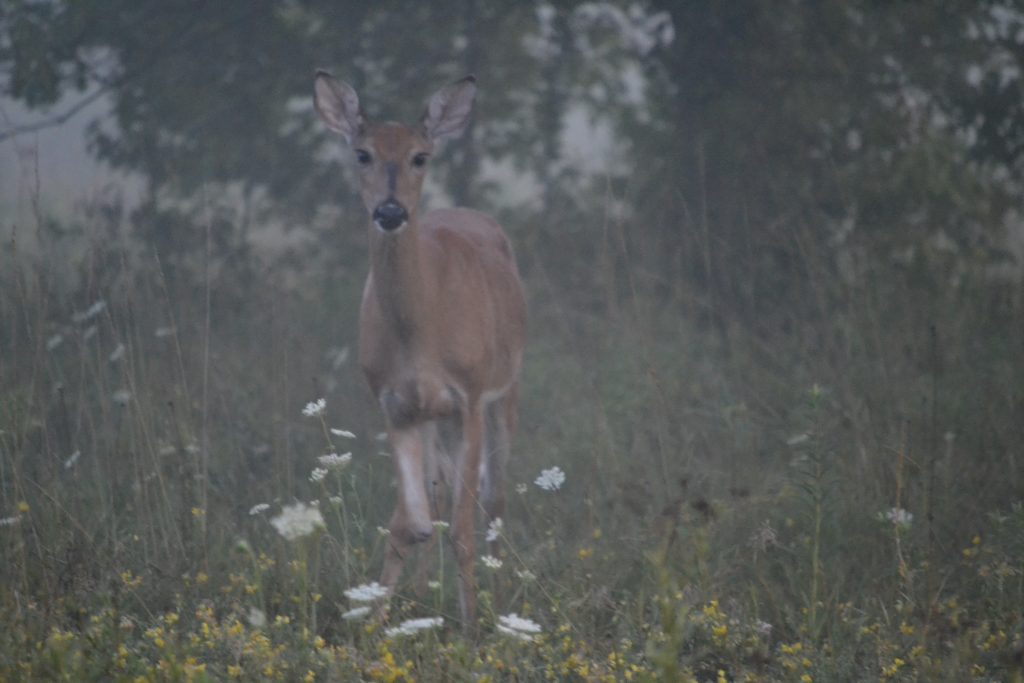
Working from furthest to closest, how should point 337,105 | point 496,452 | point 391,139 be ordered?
point 496,452 < point 337,105 < point 391,139

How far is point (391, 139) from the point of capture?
19.0ft

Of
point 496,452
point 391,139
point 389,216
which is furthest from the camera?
point 496,452

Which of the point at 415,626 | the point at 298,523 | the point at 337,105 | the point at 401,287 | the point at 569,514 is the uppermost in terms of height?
the point at 337,105

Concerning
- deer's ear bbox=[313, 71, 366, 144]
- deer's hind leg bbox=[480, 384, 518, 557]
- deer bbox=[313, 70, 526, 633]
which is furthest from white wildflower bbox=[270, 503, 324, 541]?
deer's ear bbox=[313, 71, 366, 144]

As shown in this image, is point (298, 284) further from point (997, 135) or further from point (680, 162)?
point (997, 135)

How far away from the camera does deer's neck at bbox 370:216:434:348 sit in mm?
5633

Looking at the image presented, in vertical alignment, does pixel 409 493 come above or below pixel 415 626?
below

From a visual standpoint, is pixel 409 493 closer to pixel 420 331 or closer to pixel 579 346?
pixel 420 331

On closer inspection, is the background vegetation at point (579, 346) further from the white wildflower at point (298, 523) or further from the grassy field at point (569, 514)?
the white wildflower at point (298, 523)

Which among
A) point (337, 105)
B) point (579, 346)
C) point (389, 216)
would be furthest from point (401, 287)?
point (579, 346)

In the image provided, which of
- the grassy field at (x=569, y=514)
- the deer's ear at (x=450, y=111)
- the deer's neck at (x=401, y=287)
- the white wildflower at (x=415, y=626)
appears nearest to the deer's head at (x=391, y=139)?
the deer's ear at (x=450, y=111)

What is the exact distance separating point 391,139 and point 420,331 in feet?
2.68

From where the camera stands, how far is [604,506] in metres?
5.88

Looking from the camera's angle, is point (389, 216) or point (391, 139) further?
point (391, 139)
